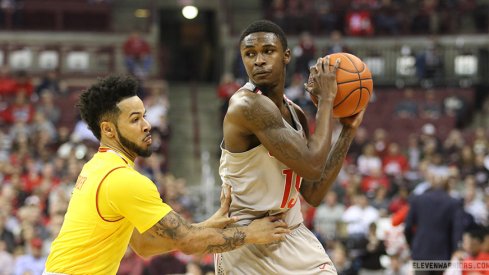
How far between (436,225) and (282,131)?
541 centimetres

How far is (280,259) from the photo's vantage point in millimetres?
5496

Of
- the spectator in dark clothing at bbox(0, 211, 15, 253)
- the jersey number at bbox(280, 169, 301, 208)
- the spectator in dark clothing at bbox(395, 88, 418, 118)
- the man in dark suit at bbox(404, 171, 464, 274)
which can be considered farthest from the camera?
the spectator in dark clothing at bbox(395, 88, 418, 118)

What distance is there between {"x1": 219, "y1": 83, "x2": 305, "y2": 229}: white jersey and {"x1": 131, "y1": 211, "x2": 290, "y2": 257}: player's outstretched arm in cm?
11

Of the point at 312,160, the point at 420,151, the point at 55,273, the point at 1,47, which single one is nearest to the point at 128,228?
the point at 55,273

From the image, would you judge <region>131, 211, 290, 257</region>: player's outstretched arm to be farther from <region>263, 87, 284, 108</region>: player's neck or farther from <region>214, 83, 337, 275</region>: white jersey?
<region>263, 87, 284, 108</region>: player's neck

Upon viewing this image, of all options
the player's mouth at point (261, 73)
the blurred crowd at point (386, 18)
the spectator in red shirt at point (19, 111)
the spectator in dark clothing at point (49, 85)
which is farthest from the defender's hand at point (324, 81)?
the blurred crowd at point (386, 18)

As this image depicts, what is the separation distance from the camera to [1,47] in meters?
21.0

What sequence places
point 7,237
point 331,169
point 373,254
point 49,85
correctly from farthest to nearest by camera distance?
point 49,85 < point 7,237 < point 373,254 < point 331,169

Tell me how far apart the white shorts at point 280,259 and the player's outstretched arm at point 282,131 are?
54 cm

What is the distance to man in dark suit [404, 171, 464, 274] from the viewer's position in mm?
10148

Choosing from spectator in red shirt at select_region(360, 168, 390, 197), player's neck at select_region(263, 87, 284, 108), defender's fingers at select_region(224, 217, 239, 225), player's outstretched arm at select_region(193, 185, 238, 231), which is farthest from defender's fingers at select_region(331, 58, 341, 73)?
spectator in red shirt at select_region(360, 168, 390, 197)

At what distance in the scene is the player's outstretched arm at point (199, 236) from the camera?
5125mm

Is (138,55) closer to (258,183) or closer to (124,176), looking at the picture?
(258,183)

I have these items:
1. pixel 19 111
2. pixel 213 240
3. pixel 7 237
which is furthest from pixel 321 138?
pixel 19 111
